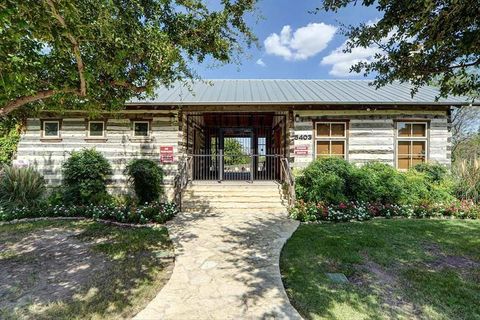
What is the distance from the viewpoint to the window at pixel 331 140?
10180 millimetres

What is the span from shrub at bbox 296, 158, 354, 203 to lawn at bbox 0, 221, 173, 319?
4.66 metres

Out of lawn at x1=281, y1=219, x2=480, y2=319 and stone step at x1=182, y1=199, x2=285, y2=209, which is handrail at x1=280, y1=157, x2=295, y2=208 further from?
lawn at x1=281, y1=219, x2=480, y2=319

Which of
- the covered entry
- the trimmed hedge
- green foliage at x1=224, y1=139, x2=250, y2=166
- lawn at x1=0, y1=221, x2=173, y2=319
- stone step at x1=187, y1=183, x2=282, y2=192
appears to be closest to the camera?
lawn at x1=0, y1=221, x2=173, y2=319

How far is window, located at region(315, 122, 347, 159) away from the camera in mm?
10180

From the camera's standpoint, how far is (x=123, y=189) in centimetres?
1020

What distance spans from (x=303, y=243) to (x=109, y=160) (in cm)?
780

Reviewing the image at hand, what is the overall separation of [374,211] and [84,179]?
934 cm

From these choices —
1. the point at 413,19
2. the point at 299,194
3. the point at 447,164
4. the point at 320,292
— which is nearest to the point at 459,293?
the point at 320,292

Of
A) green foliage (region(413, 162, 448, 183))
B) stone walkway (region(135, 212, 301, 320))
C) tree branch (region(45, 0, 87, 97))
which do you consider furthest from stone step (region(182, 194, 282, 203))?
tree branch (region(45, 0, 87, 97))

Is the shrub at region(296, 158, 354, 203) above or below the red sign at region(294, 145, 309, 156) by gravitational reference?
below

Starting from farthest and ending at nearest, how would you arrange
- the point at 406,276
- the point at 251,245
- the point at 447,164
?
the point at 447,164 < the point at 251,245 < the point at 406,276

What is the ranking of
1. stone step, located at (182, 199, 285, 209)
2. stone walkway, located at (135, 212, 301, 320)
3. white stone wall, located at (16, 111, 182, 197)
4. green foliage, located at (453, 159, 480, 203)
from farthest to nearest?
white stone wall, located at (16, 111, 182, 197) < green foliage, located at (453, 159, 480, 203) < stone step, located at (182, 199, 285, 209) < stone walkway, located at (135, 212, 301, 320)

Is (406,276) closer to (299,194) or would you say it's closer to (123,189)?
(299,194)

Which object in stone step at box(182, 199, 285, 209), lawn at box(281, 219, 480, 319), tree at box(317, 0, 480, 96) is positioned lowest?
lawn at box(281, 219, 480, 319)
